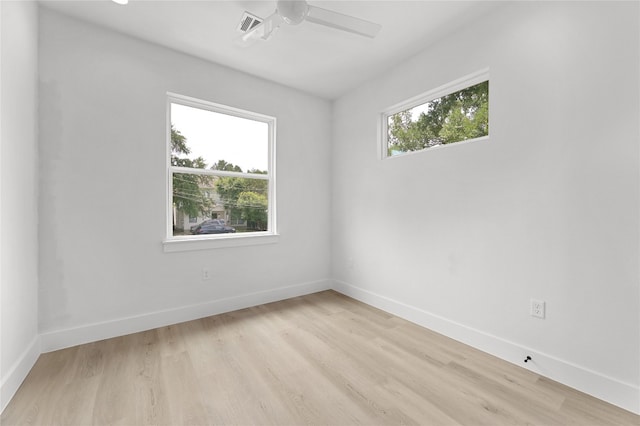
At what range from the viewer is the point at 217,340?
2377mm

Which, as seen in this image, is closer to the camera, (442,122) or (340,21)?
(340,21)

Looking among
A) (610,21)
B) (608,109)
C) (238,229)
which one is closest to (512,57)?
(610,21)

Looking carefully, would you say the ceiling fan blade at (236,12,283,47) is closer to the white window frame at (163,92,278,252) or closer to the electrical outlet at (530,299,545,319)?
the white window frame at (163,92,278,252)

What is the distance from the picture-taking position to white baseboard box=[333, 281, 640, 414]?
1.60m

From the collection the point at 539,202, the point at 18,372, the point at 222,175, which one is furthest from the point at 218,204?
the point at 539,202

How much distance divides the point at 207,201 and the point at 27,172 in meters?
1.35

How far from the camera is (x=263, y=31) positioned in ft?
6.44

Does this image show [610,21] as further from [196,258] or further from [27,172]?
[27,172]

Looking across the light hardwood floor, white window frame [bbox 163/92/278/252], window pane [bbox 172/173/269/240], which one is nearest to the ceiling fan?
white window frame [bbox 163/92/278/252]

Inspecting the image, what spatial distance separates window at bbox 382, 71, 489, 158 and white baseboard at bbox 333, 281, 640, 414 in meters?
1.63

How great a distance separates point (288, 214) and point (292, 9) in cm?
219

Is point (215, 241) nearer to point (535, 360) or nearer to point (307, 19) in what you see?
point (307, 19)

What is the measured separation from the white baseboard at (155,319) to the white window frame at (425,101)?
80.7 inches

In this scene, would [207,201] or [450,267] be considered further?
[207,201]
